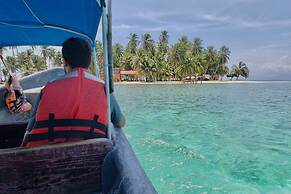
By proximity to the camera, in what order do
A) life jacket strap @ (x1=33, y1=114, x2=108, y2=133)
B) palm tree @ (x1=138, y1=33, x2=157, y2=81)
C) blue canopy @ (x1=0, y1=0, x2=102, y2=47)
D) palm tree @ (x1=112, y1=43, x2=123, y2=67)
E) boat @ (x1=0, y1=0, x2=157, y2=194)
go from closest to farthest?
boat @ (x1=0, y1=0, x2=157, y2=194)
life jacket strap @ (x1=33, y1=114, x2=108, y2=133)
blue canopy @ (x1=0, y1=0, x2=102, y2=47)
palm tree @ (x1=138, y1=33, x2=157, y2=81)
palm tree @ (x1=112, y1=43, x2=123, y2=67)

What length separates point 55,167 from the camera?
1.82 meters

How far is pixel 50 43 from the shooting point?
4441 mm

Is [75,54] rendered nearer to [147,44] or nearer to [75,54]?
[75,54]

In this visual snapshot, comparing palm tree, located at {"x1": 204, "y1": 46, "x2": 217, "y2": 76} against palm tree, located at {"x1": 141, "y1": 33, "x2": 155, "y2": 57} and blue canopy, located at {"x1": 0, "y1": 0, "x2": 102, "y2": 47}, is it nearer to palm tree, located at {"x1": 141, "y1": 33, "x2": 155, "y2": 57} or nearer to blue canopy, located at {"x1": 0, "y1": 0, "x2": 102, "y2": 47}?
palm tree, located at {"x1": 141, "y1": 33, "x2": 155, "y2": 57}

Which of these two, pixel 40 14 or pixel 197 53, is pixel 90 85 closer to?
pixel 40 14

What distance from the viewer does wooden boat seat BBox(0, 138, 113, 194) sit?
1.74 metres

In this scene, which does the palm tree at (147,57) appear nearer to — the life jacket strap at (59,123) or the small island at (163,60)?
the small island at (163,60)

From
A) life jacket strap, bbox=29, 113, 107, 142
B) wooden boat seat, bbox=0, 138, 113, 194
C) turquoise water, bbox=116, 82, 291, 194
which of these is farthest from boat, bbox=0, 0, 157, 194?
turquoise water, bbox=116, 82, 291, 194

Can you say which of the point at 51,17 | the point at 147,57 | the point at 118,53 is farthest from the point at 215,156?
the point at 118,53

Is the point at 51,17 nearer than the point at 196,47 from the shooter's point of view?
Yes

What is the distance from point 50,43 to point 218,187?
3112 millimetres

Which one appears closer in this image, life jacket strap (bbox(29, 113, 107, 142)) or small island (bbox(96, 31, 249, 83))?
life jacket strap (bbox(29, 113, 107, 142))

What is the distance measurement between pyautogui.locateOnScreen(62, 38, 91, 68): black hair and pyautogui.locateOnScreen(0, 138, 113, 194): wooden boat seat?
1.76 ft

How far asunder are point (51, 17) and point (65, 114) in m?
1.56
